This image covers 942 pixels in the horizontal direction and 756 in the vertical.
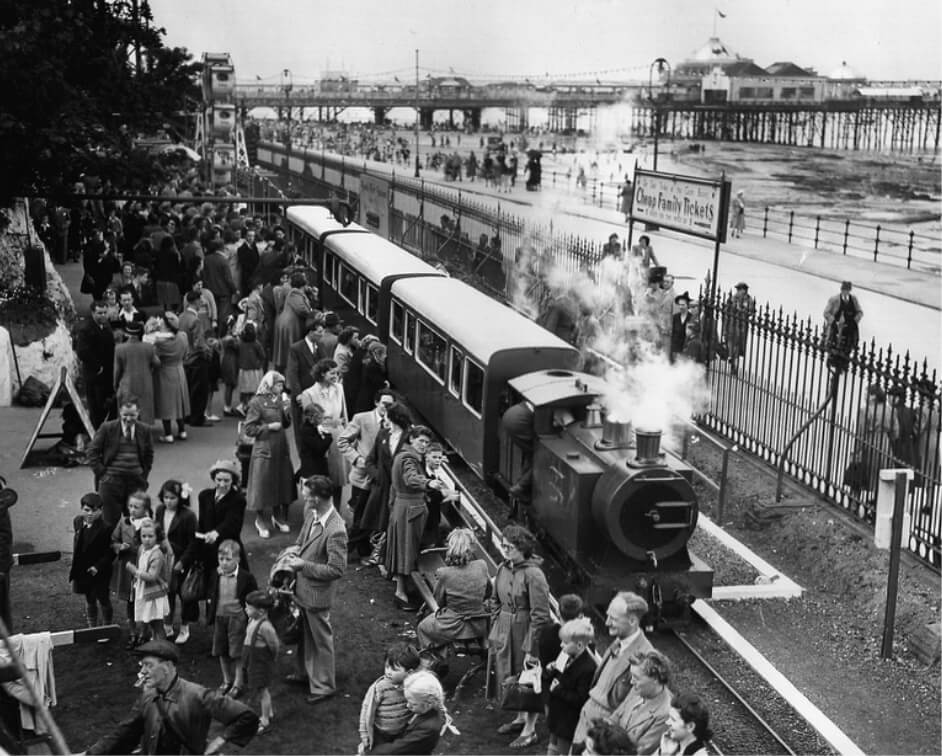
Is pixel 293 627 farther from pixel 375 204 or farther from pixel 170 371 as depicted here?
pixel 375 204

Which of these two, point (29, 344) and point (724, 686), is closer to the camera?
point (724, 686)

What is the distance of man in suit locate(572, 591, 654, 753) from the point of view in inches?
260

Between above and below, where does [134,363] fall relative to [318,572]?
above

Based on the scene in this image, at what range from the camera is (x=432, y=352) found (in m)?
14.5

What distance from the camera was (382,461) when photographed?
10.2 metres

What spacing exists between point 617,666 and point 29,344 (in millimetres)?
12601

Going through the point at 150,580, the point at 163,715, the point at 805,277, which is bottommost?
the point at 805,277

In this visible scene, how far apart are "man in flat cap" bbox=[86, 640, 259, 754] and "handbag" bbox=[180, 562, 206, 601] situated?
284 centimetres

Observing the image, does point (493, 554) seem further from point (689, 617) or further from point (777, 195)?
point (777, 195)

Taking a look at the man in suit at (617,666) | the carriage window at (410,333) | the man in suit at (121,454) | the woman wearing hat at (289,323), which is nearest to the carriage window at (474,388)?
the carriage window at (410,333)

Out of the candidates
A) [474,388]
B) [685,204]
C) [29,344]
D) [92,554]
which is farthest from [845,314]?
[29,344]

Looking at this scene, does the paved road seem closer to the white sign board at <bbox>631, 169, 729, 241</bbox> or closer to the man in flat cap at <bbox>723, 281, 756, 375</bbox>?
the white sign board at <bbox>631, 169, 729, 241</bbox>

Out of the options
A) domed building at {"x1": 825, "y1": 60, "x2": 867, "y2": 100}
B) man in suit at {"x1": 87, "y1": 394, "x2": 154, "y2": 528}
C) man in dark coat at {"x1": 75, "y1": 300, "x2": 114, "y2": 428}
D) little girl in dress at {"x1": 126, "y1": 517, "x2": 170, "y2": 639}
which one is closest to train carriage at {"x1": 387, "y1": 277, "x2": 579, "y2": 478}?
man in suit at {"x1": 87, "y1": 394, "x2": 154, "y2": 528}

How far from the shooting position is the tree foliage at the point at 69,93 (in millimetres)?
17156
